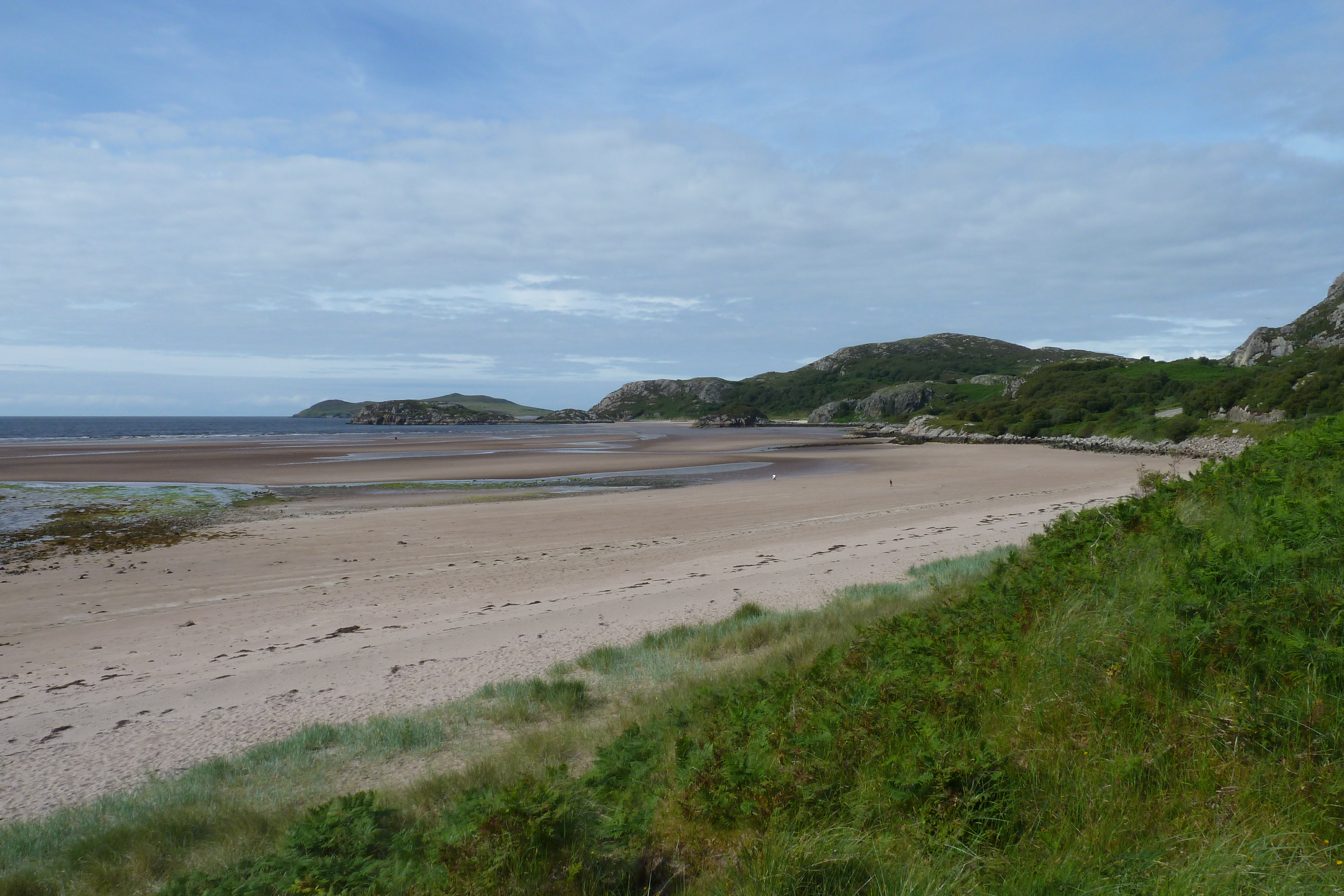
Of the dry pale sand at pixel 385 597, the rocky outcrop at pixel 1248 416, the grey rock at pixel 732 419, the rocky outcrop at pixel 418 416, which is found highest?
the rocky outcrop at pixel 418 416

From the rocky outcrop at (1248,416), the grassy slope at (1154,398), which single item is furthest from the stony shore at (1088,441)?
the rocky outcrop at (1248,416)

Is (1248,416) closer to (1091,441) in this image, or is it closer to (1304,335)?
(1091,441)

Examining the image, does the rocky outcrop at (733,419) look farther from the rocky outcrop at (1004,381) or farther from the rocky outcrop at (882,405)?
the rocky outcrop at (1004,381)

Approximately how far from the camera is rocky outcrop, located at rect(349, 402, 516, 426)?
533 feet

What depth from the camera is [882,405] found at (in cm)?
13100

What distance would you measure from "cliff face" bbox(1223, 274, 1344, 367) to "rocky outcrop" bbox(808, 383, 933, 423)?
44.9 meters

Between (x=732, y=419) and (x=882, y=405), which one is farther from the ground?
(x=882, y=405)

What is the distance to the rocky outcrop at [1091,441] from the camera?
42344 mm

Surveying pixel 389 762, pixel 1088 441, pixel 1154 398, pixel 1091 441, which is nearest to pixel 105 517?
pixel 389 762

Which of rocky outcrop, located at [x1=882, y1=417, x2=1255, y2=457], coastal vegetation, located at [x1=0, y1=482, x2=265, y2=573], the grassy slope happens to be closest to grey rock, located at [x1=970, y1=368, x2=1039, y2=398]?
the grassy slope

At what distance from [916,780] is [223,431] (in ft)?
473

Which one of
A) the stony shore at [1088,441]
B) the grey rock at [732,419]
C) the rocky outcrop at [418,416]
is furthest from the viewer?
the rocky outcrop at [418,416]

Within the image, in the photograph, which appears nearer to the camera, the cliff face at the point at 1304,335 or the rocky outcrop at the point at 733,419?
the cliff face at the point at 1304,335

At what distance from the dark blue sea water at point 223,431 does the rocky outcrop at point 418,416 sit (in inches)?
266
